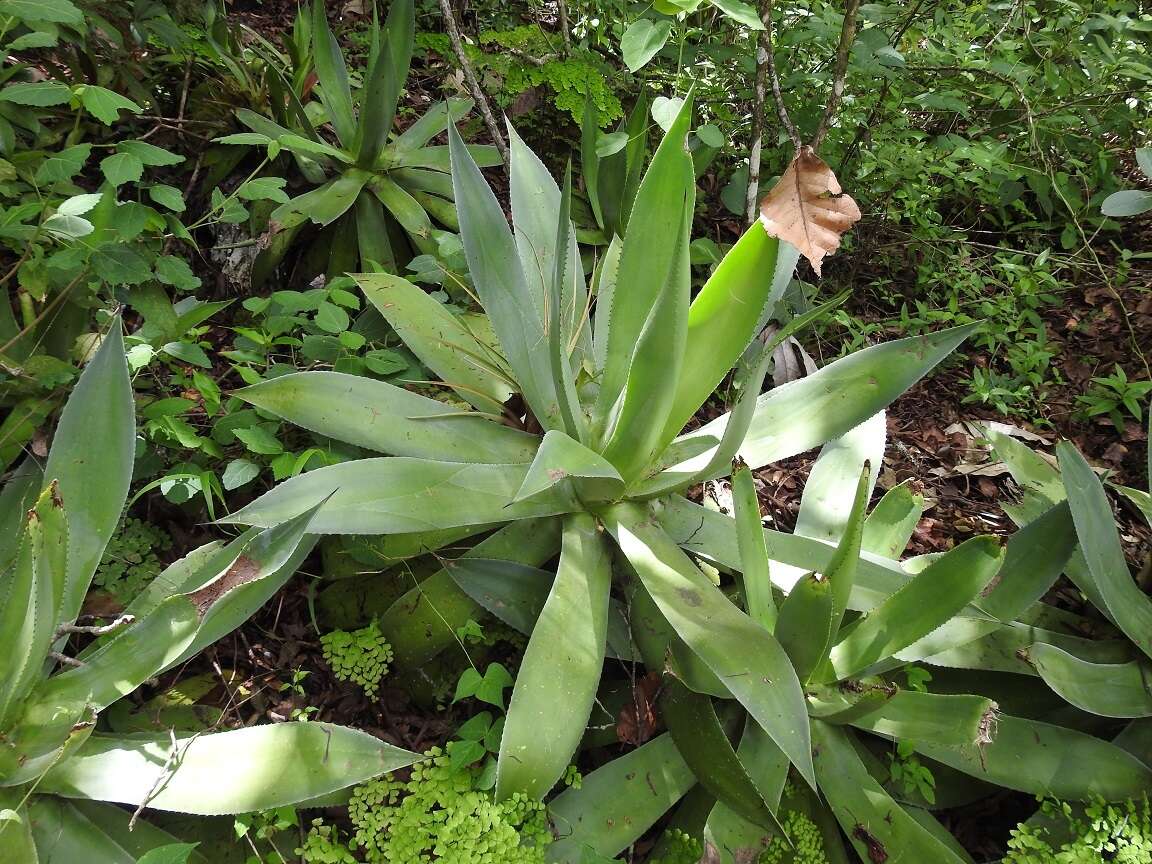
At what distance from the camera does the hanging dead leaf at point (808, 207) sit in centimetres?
119

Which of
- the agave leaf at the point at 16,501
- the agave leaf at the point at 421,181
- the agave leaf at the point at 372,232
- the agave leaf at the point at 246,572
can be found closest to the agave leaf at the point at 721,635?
the agave leaf at the point at 246,572

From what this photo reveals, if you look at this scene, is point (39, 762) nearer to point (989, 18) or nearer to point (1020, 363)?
point (1020, 363)

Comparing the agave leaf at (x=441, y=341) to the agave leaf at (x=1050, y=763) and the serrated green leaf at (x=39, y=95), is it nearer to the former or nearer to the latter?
the serrated green leaf at (x=39, y=95)

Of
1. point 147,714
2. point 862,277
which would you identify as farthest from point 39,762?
point 862,277

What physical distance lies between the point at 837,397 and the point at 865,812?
831mm

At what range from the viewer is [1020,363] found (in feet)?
Answer: 8.08

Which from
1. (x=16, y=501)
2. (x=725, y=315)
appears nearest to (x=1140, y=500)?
(x=725, y=315)

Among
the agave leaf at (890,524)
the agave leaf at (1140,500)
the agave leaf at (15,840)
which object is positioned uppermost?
the agave leaf at (15,840)

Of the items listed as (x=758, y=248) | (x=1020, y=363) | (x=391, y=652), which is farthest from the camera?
(x=1020, y=363)

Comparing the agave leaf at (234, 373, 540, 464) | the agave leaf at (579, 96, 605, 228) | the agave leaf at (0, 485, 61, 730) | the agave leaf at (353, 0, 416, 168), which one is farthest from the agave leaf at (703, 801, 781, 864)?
the agave leaf at (353, 0, 416, 168)

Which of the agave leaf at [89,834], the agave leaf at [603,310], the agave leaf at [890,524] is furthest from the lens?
the agave leaf at [603,310]

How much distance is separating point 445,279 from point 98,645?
1.23m

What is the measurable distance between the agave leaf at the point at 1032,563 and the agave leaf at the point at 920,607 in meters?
0.28

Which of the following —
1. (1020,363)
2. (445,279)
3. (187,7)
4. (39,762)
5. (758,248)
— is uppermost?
(187,7)
